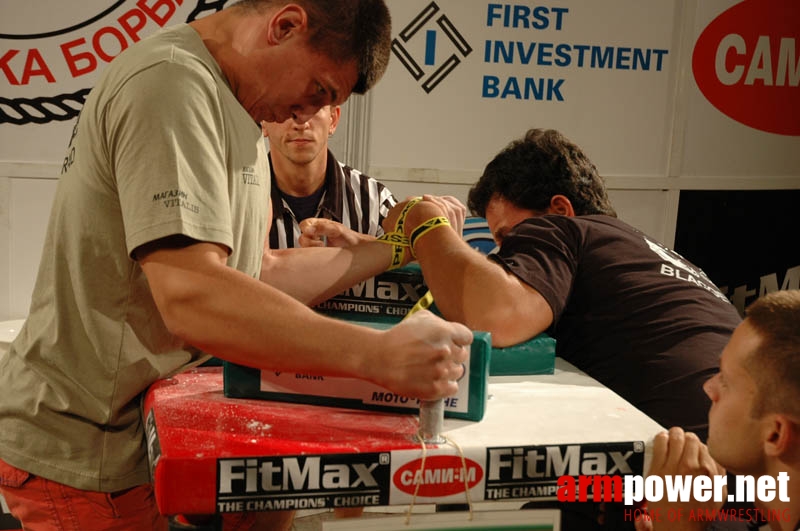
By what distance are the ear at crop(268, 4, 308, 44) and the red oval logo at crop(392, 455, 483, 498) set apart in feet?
2.17

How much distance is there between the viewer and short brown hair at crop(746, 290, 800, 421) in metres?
1.28

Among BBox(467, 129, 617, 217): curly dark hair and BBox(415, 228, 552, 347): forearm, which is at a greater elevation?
BBox(467, 129, 617, 217): curly dark hair

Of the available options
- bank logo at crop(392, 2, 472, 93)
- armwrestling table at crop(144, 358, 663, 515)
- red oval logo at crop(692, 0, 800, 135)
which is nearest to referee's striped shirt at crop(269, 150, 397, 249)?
bank logo at crop(392, 2, 472, 93)

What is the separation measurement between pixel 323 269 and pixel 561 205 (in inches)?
29.1

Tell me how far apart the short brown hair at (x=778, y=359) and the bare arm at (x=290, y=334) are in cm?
50

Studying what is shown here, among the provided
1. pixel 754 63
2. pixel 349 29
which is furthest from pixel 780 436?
pixel 754 63

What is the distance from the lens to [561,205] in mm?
2240

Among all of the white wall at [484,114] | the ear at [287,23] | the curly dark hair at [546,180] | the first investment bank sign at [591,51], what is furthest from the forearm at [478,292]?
the first investment bank sign at [591,51]

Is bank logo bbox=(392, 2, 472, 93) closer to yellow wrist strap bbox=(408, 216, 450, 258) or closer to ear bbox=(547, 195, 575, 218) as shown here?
ear bbox=(547, 195, 575, 218)

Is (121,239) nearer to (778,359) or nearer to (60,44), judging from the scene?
(778,359)

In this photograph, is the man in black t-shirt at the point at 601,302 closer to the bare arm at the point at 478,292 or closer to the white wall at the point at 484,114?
the bare arm at the point at 478,292

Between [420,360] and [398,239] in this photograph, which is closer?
[420,360]

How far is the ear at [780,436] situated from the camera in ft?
4.17

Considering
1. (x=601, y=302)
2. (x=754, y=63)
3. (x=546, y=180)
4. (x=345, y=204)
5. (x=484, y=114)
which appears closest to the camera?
(x=601, y=302)
